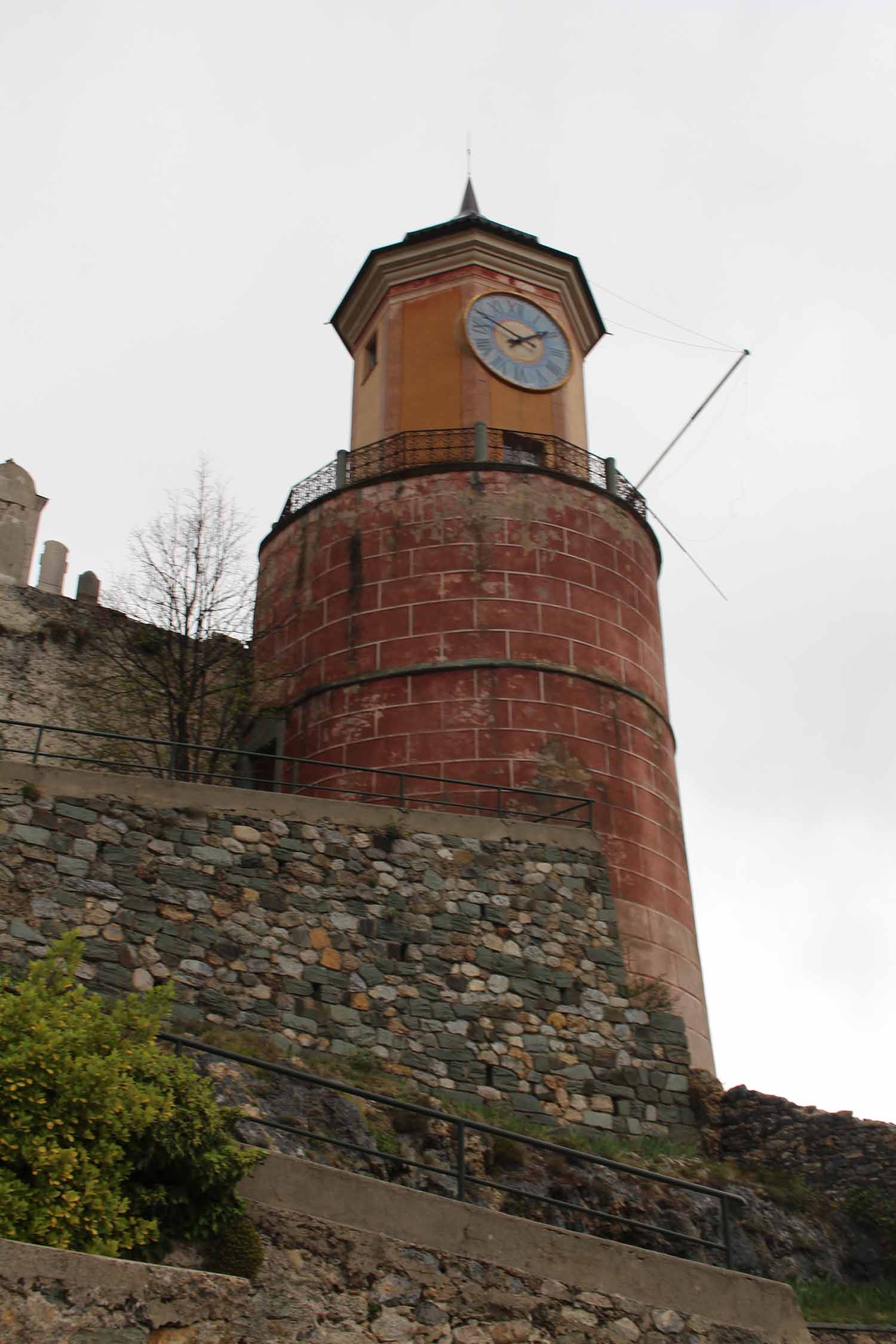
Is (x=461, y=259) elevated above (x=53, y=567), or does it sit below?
above

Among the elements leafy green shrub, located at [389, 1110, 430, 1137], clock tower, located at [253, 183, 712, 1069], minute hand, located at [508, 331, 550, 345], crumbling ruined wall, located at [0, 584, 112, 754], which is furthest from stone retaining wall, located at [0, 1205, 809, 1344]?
minute hand, located at [508, 331, 550, 345]

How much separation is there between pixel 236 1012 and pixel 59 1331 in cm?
688

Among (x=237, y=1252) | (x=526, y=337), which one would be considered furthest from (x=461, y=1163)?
(x=526, y=337)

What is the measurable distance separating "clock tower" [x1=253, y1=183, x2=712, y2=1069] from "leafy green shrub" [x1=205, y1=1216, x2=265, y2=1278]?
942cm

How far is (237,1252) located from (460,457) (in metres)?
15.8

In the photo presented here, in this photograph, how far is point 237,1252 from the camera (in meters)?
8.31

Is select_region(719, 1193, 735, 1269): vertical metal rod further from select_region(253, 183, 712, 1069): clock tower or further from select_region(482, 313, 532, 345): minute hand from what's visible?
select_region(482, 313, 532, 345): minute hand

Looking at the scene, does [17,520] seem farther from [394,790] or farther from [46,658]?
[394,790]

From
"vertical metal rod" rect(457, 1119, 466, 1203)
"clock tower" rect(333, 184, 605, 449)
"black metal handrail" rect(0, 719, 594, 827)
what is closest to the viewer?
"vertical metal rod" rect(457, 1119, 466, 1203)

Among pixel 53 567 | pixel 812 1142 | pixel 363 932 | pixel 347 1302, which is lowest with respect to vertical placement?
pixel 347 1302

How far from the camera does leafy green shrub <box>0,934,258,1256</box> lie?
25.3 ft

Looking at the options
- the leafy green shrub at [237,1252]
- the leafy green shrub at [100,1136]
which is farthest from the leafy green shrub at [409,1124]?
the leafy green shrub at [237,1252]

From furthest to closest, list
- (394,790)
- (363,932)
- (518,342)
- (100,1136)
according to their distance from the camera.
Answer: (518,342) < (394,790) < (363,932) < (100,1136)

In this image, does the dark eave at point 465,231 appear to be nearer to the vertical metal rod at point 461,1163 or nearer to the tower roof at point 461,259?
the tower roof at point 461,259
